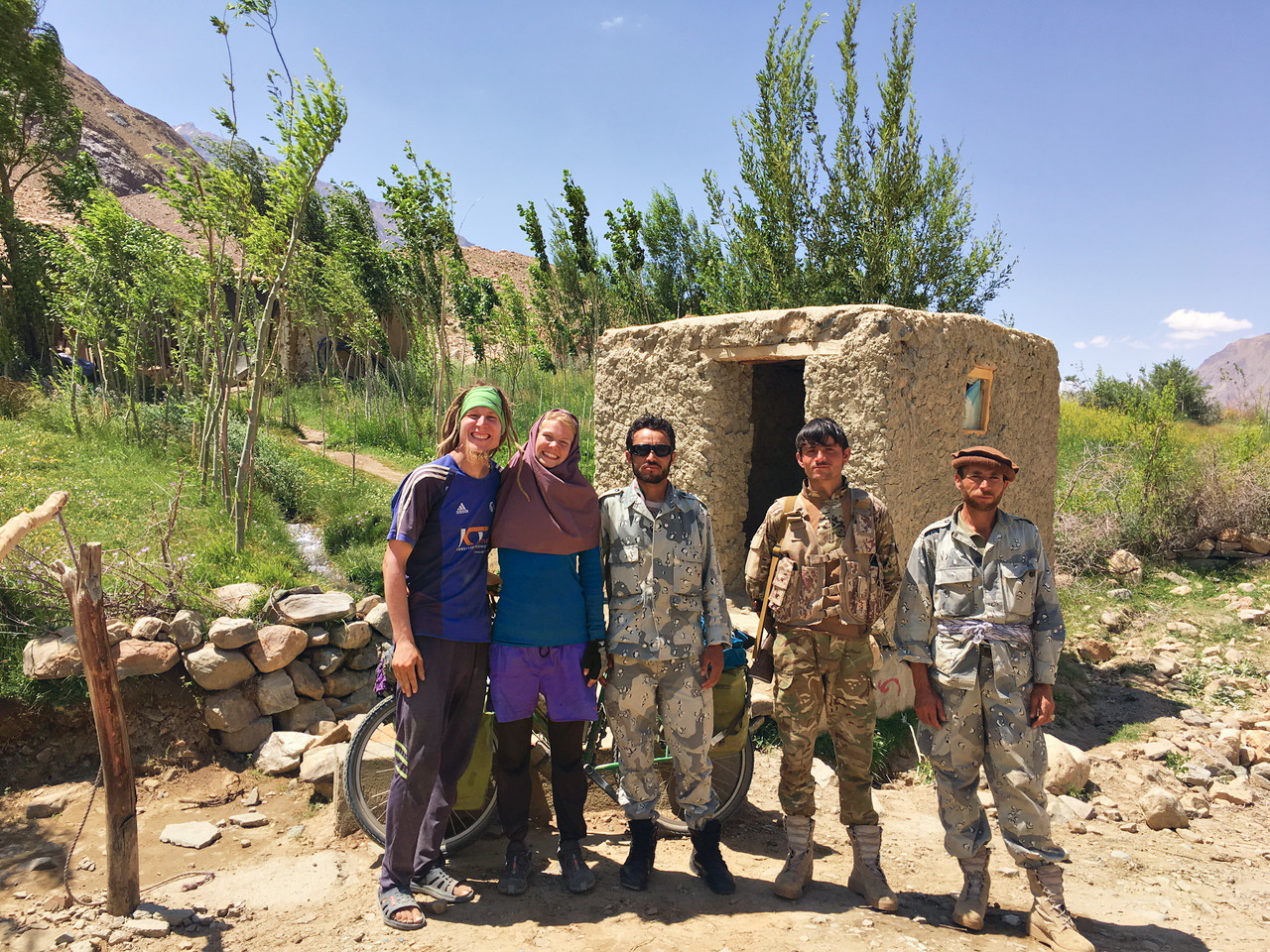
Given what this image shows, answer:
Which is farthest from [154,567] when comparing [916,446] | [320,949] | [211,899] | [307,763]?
[916,446]

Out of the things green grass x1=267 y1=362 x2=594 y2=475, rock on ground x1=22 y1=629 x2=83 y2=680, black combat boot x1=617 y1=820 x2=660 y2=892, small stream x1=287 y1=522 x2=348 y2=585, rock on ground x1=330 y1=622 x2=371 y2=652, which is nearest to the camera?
black combat boot x1=617 y1=820 x2=660 y2=892

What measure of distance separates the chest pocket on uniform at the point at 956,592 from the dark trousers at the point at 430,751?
5.42 ft

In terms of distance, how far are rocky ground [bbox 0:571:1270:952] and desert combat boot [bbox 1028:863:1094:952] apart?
4.0 inches

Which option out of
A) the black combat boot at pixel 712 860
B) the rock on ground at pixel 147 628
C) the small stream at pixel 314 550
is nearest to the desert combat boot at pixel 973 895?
the black combat boot at pixel 712 860

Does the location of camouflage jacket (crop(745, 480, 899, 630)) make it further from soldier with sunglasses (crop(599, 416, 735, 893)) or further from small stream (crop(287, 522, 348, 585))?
small stream (crop(287, 522, 348, 585))

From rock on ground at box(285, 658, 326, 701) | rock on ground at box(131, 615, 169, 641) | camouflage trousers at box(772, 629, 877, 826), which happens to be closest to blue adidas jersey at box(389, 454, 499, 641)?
camouflage trousers at box(772, 629, 877, 826)

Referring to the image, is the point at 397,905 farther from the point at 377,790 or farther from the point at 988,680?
the point at 988,680

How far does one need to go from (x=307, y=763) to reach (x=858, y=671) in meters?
3.06

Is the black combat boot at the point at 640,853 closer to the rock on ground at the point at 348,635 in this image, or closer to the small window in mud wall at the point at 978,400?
the rock on ground at the point at 348,635

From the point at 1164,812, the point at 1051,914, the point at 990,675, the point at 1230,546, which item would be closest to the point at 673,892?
the point at 1051,914

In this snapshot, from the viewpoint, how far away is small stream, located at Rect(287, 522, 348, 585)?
601cm

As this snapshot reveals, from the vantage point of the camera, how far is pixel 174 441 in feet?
29.1

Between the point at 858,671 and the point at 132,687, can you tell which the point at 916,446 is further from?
the point at 132,687

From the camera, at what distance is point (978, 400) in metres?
4.89
